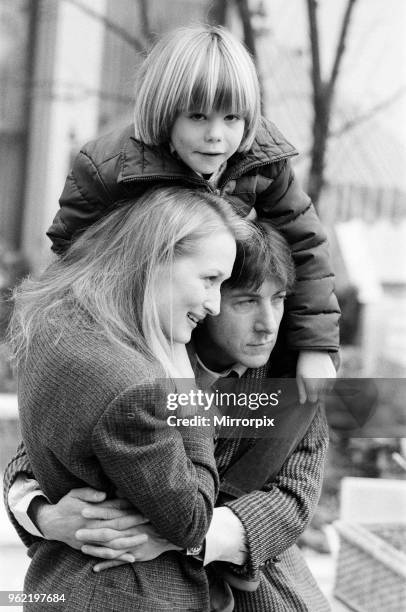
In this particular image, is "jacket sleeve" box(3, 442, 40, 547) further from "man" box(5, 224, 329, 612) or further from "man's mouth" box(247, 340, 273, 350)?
"man's mouth" box(247, 340, 273, 350)

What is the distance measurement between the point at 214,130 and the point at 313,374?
1.44 feet

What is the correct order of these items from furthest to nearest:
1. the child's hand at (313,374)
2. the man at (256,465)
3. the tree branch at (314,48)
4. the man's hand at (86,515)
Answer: the tree branch at (314,48) → the child's hand at (313,374) → the man at (256,465) → the man's hand at (86,515)

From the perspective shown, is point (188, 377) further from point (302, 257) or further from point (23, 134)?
point (23, 134)

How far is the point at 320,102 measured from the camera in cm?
315

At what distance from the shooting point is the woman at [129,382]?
1.40m

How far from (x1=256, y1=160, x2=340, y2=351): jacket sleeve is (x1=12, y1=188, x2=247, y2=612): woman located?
0.14 meters

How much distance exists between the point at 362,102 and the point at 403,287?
82cm

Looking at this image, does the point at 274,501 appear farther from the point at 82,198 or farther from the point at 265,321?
the point at 82,198

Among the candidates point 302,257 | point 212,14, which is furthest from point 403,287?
point 302,257

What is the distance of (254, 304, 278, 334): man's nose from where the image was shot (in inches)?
65.8

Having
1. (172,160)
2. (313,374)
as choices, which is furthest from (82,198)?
(313,374)

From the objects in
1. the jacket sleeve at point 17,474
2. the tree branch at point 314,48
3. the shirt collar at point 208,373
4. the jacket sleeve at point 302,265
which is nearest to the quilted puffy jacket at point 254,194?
the jacket sleeve at point 302,265

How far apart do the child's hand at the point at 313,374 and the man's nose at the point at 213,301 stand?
254mm

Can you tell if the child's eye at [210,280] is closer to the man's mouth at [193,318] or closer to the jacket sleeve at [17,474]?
the man's mouth at [193,318]
